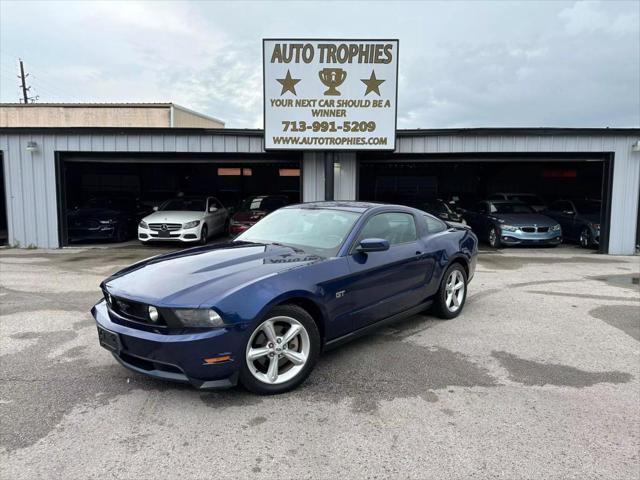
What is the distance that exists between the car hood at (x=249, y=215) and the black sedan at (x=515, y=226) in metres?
6.82

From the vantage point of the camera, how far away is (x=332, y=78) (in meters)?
11.8

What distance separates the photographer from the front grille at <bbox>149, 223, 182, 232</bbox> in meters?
12.6

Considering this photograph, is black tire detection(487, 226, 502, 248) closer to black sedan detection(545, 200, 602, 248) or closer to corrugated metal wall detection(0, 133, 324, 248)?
black sedan detection(545, 200, 602, 248)

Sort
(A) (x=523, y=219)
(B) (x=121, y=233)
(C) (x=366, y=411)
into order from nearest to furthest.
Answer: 1. (C) (x=366, y=411)
2. (A) (x=523, y=219)
3. (B) (x=121, y=233)

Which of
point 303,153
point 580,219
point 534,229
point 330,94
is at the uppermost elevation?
point 330,94

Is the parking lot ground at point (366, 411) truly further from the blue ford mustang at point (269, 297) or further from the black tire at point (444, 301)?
the blue ford mustang at point (269, 297)

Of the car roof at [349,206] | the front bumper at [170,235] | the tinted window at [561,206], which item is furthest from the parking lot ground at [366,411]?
the tinted window at [561,206]

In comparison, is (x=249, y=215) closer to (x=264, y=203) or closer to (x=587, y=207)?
(x=264, y=203)

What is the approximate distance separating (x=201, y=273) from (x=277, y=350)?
0.82 metres

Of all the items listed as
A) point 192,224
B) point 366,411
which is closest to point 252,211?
point 192,224

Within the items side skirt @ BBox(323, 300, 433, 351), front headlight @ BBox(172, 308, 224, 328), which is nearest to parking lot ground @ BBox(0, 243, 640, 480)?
side skirt @ BBox(323, 300, 433, 351)

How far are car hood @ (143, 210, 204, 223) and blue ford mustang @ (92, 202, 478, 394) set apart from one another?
8.36 metres

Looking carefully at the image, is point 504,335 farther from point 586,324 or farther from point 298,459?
point 298,459

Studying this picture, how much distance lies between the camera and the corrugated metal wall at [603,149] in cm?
1220
